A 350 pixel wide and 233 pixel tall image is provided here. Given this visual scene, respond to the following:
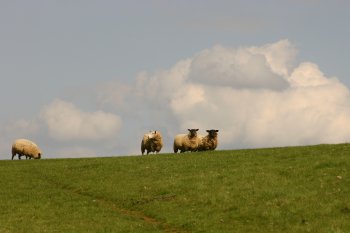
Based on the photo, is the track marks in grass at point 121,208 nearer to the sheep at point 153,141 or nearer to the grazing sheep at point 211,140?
the grazing sheep at point 211,140

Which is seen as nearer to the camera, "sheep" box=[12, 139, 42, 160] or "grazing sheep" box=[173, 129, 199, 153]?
"grazing sheep" box=[173, 129, 199, 153]

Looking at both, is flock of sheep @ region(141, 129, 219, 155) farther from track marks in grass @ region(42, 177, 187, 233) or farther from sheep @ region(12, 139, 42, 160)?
track marks in grass @ region(42, 177, 187, 233)

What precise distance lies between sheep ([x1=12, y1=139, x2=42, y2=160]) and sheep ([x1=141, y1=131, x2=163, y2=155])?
47.9ft

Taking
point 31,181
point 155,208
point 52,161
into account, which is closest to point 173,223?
point 155,208

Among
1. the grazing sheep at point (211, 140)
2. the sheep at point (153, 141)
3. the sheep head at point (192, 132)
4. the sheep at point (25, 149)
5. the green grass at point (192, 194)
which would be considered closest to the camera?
the green grass at point (192, 194)

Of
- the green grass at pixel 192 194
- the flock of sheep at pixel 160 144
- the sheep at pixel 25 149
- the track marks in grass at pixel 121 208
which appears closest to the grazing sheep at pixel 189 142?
the flock of sheep at pixel 160 144

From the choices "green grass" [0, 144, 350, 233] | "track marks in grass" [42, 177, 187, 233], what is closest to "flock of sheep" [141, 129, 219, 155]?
"green grass" [0, 144, 350, 233]

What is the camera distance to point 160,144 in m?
59.2

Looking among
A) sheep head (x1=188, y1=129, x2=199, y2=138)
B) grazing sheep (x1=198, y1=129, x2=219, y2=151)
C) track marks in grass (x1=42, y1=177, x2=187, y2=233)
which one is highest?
sheep head (x1=188, y1=129, x2=199, y2=138)

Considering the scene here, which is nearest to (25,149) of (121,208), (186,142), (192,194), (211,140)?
(186,142)

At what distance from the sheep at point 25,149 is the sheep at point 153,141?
14.6m

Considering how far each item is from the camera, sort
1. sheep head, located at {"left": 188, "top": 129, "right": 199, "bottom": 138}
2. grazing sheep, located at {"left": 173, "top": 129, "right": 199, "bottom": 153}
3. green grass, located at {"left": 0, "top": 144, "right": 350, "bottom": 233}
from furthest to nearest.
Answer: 1. grazing sheep, located at {"left": 173, "top": 129, "right": 199, "bottom": 153}
2. sheep head, located at {"left": 188, "top": 129, "right": 199, "bottom": 138}
3. green grass, located at {"left": 0, "top": 144, "right": 350, "bottom": 233}

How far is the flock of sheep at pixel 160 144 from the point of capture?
174 ft

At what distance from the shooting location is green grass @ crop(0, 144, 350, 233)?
27078 millimetres
